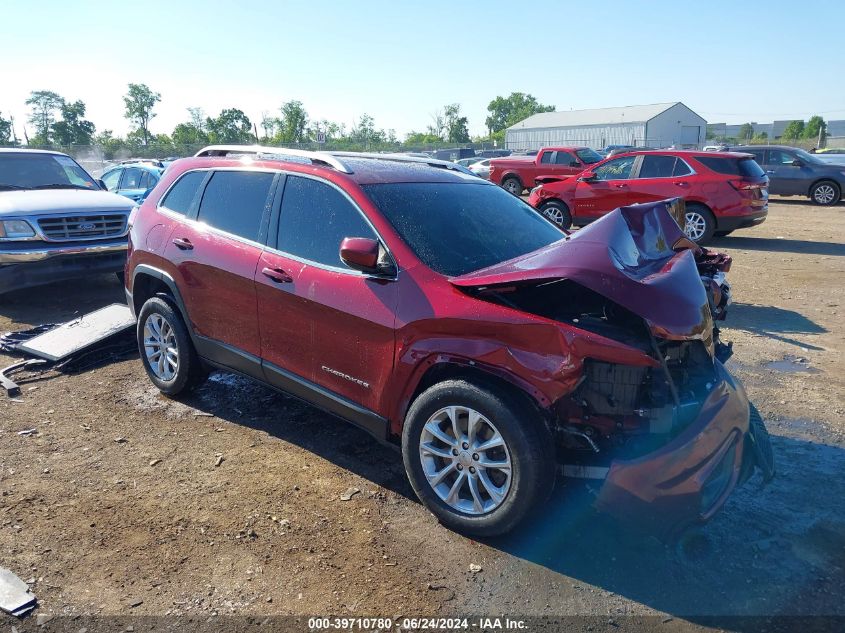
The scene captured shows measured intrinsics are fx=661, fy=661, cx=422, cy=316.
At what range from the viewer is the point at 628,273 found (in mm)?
3197

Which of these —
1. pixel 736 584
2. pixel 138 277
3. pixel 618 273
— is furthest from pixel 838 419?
pixel 138 277

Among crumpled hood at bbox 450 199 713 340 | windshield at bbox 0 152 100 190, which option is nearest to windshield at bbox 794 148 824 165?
crumpled hood at bbox 450 199 713 340

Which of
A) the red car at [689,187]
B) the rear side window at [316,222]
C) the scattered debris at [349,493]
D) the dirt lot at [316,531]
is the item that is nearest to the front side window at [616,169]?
the red car at [689,187]

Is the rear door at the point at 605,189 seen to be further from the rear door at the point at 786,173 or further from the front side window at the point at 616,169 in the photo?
the rear door at the point at 786,173

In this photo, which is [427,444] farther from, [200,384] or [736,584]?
[200,384]

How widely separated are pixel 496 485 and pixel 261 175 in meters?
2.62

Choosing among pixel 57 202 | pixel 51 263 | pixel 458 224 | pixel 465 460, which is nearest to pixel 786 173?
pixel 458 224

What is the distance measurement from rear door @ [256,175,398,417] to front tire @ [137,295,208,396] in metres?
1.02

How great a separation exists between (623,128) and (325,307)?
66144 mm

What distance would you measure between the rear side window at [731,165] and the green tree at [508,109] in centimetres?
11392

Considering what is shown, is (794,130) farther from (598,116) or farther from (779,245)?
(779,245)

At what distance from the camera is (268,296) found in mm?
4133

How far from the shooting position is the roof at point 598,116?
64188 millimetres

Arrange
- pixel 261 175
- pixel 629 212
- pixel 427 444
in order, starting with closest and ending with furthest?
pixel 427 444 < pixel 629 212 < pixel 261 175
